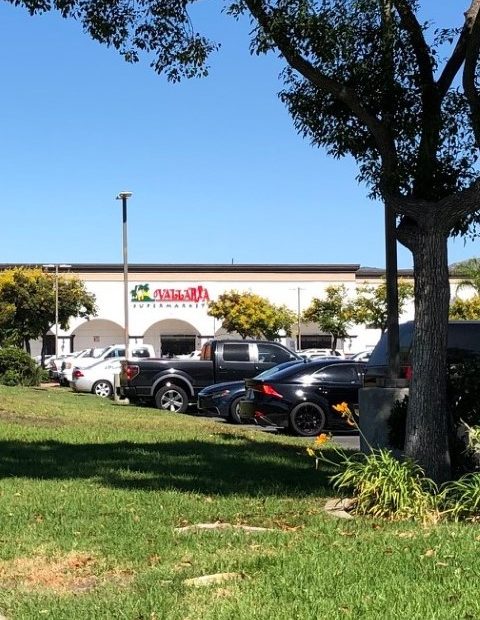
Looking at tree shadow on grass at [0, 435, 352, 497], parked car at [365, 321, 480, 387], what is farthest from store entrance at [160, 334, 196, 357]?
parked car at [365, 321, 480, 387]

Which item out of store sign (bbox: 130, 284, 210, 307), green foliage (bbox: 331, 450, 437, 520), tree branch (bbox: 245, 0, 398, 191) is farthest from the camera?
store sign (bbox: 130, 284, 210, 307)

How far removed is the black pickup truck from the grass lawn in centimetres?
988

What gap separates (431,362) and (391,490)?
48.7 inches

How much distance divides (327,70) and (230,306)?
52967mm

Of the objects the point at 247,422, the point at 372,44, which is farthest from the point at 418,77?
the point at 247,422

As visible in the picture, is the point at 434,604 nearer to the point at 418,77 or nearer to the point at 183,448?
the point at 418,77

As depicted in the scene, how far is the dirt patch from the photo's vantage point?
5.50 m

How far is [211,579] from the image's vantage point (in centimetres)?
528

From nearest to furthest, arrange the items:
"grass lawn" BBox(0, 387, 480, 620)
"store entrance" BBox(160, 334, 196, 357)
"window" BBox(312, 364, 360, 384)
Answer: "grass lawn" BBox(0, 387, 480, 620), "window" BBox(312, 364, 360, 384), "store entrance" BBox(160, 334, 196, 357)

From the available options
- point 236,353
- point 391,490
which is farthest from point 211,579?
point 236,353

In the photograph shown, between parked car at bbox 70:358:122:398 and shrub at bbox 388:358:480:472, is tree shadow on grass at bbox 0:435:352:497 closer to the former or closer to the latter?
shrub at bbox 388:358:480:472

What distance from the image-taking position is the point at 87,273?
2579 inches

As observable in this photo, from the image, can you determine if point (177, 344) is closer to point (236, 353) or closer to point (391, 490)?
point (236, 353)

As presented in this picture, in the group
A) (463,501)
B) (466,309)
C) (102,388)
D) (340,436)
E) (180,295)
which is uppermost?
(180,295)
